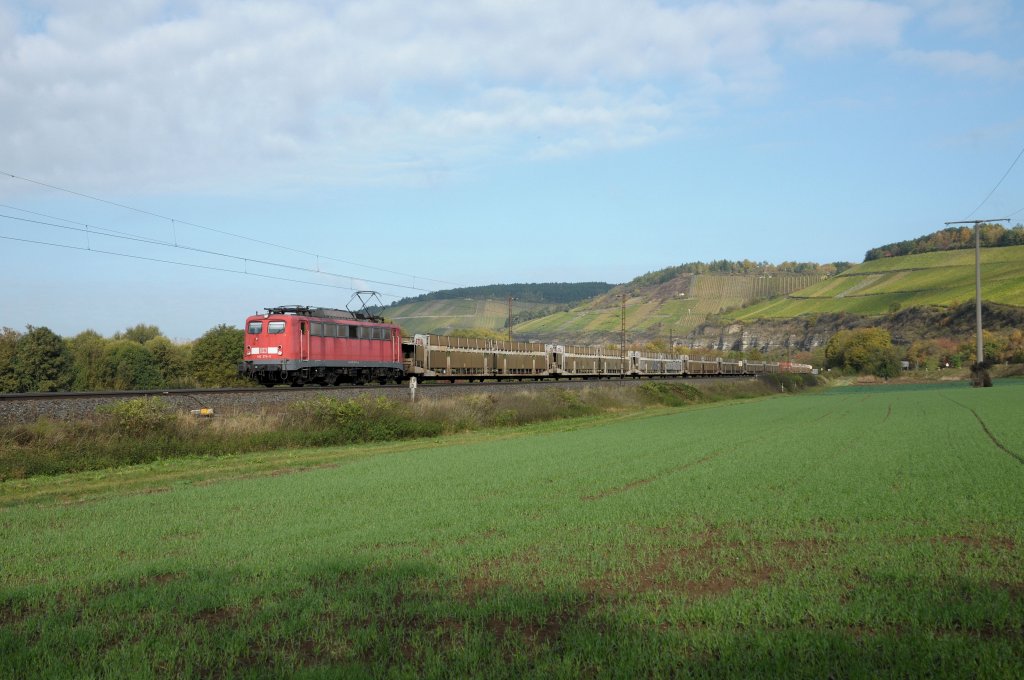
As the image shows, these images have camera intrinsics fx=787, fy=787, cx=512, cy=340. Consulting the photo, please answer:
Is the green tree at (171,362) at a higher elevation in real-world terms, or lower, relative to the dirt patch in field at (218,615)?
higher

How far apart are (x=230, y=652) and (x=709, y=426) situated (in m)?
30.7

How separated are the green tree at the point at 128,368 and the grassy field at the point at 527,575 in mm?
79808

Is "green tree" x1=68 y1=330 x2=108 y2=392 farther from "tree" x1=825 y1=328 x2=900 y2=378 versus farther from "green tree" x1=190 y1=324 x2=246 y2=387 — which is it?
"tree" x1=825 y1=328 x2=900 y2=378

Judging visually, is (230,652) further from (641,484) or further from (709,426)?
(709,426)

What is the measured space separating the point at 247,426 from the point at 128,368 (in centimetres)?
7440

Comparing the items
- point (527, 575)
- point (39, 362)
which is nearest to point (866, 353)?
point (39, 362)

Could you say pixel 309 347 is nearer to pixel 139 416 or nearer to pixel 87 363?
pixel 139 416

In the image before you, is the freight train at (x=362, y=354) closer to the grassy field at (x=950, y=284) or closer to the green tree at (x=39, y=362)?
the green tree at (x=39, y=362)

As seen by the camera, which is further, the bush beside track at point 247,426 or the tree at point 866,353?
the tree at point 866,353

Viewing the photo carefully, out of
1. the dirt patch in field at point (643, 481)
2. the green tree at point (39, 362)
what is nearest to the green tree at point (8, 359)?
the green tree at point (39, 362)

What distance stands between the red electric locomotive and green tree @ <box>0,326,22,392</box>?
163 feet

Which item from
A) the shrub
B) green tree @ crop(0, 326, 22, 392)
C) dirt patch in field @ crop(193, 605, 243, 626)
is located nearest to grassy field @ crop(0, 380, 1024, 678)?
dirt patch in field @ crop(193, 605, 243, 626)

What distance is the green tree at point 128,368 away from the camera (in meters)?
90.9

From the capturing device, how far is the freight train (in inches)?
1540
